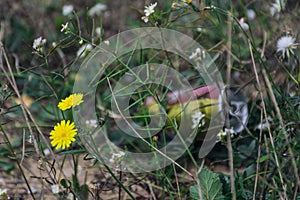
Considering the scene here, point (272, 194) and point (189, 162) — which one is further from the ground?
point (189, 162)

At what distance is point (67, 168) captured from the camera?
156 centimetres

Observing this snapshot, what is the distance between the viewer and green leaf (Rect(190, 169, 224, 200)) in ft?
3.51

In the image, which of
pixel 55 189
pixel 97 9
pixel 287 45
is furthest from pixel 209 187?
pixel 97 9

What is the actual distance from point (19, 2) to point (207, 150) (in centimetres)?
129

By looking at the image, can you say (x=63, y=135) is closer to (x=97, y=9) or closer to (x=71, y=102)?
(x=71, y=102)

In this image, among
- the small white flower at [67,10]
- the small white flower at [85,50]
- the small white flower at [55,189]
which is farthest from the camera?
the small white flower at [67,10]

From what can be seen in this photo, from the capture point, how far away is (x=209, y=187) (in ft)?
3.54

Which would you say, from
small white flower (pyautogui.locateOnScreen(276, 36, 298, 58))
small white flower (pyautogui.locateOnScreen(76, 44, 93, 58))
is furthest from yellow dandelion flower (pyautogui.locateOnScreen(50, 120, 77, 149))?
small white flower (pyautogui.locateOnScreen(276, 36, 298, 58))

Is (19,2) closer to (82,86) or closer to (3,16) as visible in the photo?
(3,16)

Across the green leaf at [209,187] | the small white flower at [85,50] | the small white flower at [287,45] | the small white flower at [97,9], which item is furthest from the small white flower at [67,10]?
the green leaf at [209,187]

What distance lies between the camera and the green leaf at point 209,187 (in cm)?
107

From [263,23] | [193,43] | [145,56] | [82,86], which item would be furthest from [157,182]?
[263,23]

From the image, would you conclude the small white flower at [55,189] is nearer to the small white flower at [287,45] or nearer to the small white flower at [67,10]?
the small white flower at [287,45]

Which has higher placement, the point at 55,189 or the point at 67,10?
the point at 67,10
